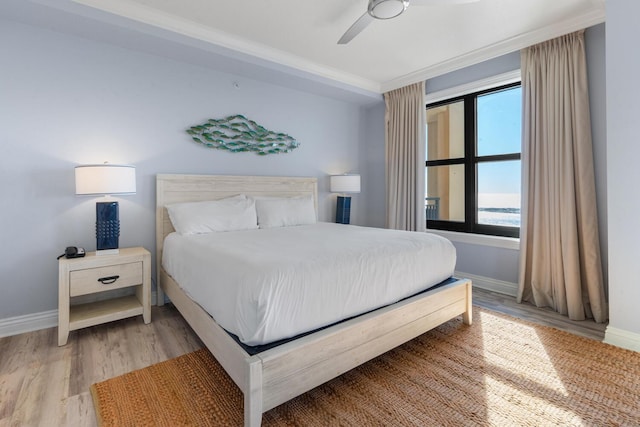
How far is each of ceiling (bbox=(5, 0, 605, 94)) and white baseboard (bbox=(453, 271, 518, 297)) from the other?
231 centimetres

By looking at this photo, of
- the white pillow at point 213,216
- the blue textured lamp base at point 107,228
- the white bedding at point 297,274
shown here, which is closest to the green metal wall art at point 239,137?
the white pillow at point 213,216

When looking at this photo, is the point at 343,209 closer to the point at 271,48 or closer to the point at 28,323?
the point at 271,48

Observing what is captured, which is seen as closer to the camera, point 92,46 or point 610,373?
point 610,373

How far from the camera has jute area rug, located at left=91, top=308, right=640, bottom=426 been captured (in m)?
1.40

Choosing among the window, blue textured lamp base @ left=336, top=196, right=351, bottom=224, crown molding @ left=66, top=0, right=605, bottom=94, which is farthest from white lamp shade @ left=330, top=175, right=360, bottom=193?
crown molding @ left=66, top=0, right=605, bottom=94

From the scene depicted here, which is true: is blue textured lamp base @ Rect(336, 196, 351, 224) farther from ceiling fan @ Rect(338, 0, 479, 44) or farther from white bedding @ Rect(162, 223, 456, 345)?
ceiling fan @ Rect(338, 0, 479, 44)

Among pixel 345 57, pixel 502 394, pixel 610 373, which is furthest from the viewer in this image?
pixel 345 57

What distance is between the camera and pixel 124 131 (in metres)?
2.66

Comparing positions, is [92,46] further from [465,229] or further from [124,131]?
[465,229]

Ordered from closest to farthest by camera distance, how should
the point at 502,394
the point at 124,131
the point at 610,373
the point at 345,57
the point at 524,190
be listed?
the point at 502,394
the point at 610,373
the point at 124,131
the point at 524,190
the point at 345,57

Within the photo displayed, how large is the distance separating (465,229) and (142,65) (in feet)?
12.4

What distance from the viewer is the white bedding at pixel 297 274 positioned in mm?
1331

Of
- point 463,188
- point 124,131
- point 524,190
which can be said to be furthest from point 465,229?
point 124,131

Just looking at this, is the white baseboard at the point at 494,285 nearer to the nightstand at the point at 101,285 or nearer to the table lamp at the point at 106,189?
the nightstand at the point at 101,285
